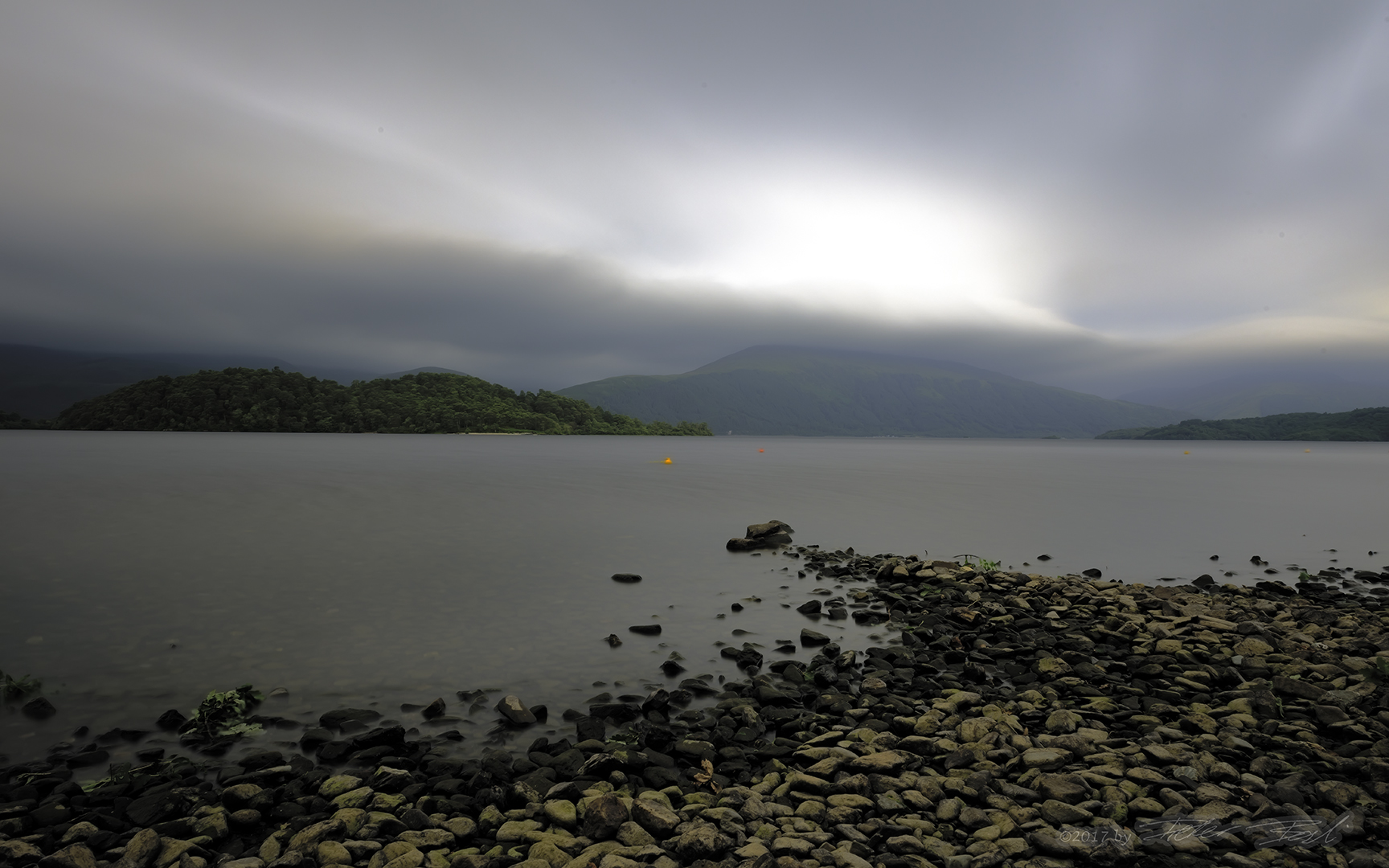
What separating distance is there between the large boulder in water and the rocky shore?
1313 centimetres

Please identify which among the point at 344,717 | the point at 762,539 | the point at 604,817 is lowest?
the point at 344,717

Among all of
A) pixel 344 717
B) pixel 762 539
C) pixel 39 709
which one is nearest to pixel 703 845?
pixel 344 717

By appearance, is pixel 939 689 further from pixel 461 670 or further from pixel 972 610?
pixel 461 670

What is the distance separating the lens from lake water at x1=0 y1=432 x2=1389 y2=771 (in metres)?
11.9

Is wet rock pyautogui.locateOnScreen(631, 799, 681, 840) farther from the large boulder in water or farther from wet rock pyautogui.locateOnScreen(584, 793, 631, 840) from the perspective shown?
the large boulder in water

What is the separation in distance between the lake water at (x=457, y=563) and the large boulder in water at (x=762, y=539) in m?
1.13

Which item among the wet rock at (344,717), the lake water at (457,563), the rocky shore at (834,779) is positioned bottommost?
the lake water at (457,563)

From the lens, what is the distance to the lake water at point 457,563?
1191 cm

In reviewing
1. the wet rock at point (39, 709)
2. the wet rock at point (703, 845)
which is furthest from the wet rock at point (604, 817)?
the wet rock at point (39, 709)

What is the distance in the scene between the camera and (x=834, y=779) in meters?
7.71

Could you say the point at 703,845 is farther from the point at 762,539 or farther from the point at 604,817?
the point at 762,539

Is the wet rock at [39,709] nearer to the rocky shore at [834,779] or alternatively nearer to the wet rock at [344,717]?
the rocky shore at [834,779]

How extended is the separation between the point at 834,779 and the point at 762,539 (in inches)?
708

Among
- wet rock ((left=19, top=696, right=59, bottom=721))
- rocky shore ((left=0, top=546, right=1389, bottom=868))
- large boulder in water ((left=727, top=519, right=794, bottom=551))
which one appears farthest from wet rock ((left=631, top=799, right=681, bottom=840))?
large boulder in water ((left=727, top=519, right=794, bottom=551))
